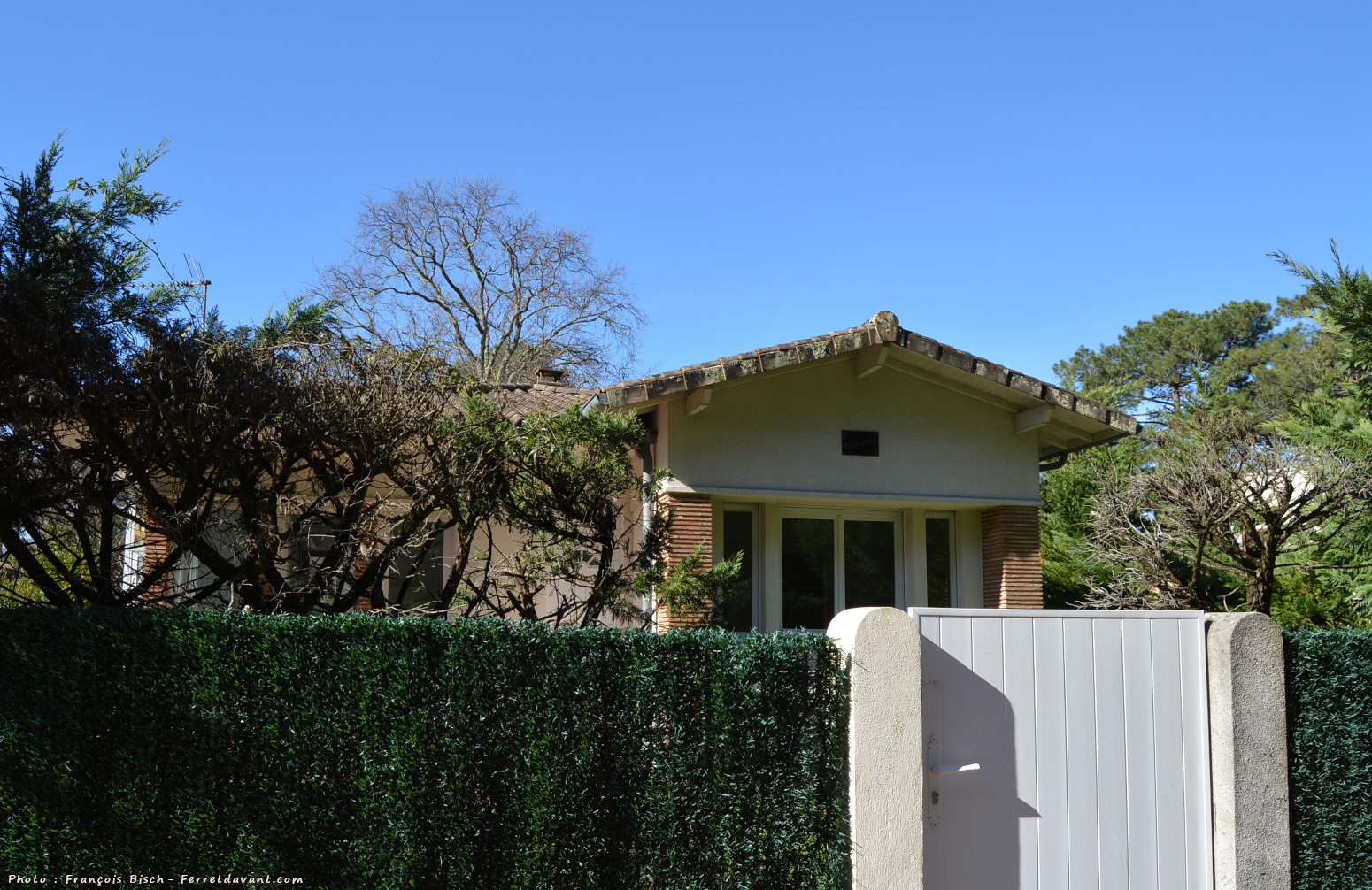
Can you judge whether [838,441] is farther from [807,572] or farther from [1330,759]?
[1330,759]

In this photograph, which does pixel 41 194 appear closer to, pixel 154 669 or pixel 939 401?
pixel 154 669

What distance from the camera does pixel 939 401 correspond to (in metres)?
12.4

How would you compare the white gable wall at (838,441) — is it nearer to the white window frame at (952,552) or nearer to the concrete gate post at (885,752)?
the white window frame at (952,552)

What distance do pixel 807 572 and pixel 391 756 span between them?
8.18 metres

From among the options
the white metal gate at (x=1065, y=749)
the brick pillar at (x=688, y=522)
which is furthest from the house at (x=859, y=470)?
the white metal gate at (x=1065, y=749)

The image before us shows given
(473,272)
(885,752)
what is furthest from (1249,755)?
(473,272)

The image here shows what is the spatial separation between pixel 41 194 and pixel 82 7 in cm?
340

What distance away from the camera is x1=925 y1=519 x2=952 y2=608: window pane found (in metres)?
12.9

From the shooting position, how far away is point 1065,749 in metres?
5.88

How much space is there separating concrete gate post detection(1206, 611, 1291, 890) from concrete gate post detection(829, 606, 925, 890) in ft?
6.95

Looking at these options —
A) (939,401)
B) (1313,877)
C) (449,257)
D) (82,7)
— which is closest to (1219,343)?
(449,257)

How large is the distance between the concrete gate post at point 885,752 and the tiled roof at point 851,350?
527 centimetres

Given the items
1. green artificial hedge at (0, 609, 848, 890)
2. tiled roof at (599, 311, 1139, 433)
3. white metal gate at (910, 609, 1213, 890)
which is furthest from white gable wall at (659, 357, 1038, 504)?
green artificial hedge at (0, 609, 848, 890)

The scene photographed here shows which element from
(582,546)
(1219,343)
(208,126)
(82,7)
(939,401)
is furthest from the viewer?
(1219,343)
